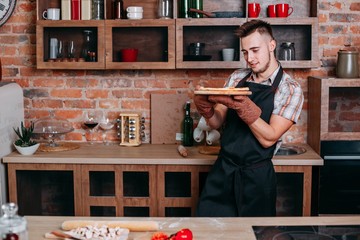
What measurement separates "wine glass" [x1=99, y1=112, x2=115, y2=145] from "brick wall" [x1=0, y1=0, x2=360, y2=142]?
2.2 inches

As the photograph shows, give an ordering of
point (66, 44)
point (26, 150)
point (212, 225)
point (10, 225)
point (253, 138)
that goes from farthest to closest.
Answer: point (66, 44) → point (26, 150) → point (253, 138) → point (212, 225) → point (10, 225)

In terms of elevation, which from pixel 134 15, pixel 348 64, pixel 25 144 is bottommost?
pixel 25 144

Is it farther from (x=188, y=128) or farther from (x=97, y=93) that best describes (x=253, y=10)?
(x=97, y=93)

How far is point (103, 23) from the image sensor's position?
4195 mm

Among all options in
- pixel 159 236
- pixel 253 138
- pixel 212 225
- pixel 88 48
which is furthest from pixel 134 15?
pixel 159 236

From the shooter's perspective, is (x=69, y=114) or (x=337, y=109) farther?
(x=69, y=114)

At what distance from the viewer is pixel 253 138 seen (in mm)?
3266

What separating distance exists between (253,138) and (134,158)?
1.02m

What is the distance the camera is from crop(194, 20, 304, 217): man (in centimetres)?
327

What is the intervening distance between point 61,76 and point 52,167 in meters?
0.86

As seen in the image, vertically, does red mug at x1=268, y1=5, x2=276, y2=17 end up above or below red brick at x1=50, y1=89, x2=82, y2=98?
above

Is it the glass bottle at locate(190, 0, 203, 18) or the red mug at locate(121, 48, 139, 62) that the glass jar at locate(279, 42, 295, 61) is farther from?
the red mug at locate(121, 48, 139, 62)

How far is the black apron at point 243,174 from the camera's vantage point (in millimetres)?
3295

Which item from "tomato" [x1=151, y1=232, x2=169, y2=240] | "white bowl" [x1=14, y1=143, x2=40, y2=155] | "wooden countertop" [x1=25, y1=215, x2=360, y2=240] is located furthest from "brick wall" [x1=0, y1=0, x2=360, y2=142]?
"tomato" [x1=151, y1=232, x2=169, y2=240]
